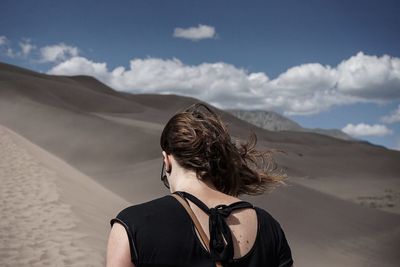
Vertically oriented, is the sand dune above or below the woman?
below

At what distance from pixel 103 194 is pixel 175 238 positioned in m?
11.6

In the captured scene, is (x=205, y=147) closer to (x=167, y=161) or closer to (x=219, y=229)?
(x=167, y=161)

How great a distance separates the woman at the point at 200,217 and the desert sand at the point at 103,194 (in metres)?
0.29

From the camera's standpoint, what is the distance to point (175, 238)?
1.49m

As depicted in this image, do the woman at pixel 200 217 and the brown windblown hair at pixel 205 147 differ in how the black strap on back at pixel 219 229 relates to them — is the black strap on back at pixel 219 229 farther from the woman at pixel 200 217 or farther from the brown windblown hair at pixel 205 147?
the brown windblown hair at pixel 205 147

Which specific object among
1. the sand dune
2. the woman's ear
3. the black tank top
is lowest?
the sand dune

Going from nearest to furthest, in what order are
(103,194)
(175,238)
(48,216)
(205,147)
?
(175,238), (205,147), (48,216), (103,194)

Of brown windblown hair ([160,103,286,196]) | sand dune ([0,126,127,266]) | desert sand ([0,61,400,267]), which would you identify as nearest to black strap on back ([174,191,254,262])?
brown windblown hair ([160,103,286,196])

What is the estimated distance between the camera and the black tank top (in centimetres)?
147

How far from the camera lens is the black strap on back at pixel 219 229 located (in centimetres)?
151

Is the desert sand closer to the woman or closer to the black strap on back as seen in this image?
the woman

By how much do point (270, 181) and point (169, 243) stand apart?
0.68m

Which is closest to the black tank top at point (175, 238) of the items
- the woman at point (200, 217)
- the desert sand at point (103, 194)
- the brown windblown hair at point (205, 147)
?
the woman at point (200, 217)

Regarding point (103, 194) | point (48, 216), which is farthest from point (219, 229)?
point (103, 194)
